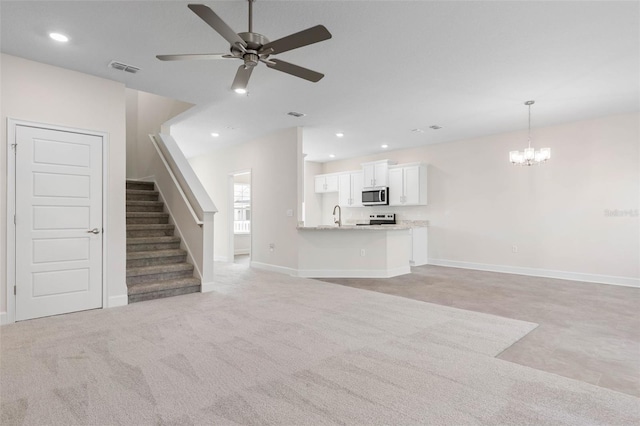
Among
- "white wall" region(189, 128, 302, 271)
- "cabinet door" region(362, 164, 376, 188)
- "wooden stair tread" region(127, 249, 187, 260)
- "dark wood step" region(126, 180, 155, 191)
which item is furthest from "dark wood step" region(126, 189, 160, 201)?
"cabinet door" region(362, 164, 376, 188)

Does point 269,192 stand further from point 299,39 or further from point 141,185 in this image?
point 299,39

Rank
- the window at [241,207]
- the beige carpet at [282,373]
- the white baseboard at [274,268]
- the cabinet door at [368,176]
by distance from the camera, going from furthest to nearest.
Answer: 1. the window at [241,207]
2. the cabinet door at [368,176]
3. the white baseboard at [274,268]
4. the beige carpet at [282,373]

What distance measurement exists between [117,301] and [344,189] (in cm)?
608

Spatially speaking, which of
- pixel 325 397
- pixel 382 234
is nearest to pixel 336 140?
pixel 382 234

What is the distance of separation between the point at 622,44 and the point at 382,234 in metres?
3.78

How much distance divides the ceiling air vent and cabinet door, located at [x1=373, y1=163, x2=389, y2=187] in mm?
5654

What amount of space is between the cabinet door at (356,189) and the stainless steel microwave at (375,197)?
0.68 ft

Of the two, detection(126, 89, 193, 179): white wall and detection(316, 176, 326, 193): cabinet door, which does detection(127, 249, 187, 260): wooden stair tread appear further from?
detection(316, 176, 326, 193): cabinet door

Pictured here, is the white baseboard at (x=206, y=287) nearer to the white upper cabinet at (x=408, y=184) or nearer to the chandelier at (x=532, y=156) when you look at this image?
the white upper cabinet at (x=408, y=184)

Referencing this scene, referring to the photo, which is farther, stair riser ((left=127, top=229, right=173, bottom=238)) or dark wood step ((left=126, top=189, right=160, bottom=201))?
dark wood step ((left=126, top=189, right=160, bottom=201))

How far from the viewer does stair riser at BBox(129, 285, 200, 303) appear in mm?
4188

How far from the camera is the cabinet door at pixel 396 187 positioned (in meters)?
7.83

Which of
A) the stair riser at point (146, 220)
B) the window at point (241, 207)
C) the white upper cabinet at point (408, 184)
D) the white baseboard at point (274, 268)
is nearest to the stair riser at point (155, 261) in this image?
the stair riser at point (146, 220)

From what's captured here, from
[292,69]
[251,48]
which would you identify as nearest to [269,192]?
[292,69]
